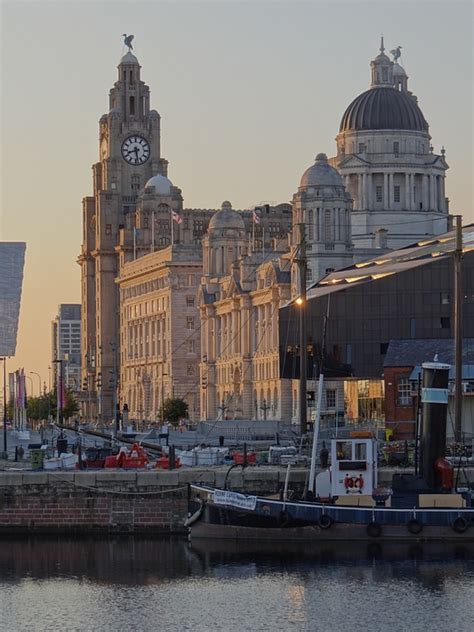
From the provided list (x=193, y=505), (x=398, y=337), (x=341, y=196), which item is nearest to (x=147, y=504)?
(x=193, y=505)

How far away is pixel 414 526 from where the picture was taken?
74812mm

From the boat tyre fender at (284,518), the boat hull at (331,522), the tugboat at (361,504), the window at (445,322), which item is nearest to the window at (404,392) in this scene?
the window at (445,322)

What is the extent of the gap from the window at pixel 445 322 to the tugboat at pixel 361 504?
226 ft

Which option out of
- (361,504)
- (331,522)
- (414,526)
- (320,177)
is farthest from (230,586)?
(320,177)

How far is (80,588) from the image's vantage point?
229 ft

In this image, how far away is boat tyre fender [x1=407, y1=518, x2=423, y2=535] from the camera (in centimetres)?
7481

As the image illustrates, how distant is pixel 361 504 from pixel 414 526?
252 cm

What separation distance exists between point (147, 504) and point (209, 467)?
7157mm

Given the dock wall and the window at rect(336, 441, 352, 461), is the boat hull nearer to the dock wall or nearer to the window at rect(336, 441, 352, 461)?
the window at rect(336, 441, 352, 461)

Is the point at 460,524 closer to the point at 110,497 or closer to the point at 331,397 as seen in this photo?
the point at 110,497

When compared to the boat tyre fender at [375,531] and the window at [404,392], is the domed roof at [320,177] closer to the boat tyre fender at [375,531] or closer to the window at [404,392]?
the window at [404,392]

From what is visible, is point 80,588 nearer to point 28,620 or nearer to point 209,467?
point 28,620

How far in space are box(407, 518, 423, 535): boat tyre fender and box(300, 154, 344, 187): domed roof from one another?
122 m

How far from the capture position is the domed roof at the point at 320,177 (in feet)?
640
